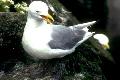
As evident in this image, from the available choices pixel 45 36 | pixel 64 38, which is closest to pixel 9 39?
pixel 45 36

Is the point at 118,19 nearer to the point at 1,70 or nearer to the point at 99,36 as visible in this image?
the point at 99,36

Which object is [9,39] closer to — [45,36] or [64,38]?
[45,36]

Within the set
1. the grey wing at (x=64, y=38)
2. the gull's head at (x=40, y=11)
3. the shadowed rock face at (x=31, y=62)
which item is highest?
the gull's head at (x=40, y=11)

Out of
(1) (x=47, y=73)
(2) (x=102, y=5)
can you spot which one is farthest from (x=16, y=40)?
(2) (x=102, y=5)

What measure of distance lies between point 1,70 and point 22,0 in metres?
1.49

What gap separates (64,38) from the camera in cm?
615

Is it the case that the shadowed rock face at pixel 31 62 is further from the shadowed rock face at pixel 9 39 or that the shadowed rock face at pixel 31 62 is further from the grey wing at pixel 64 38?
the grey wing at pixel 64 38

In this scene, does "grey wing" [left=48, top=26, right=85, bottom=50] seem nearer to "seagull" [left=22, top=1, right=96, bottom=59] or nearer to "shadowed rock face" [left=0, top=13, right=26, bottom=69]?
"seagull" [left=22, top=1, right=96, bottom=59]

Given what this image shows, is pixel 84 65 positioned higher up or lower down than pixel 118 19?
higher up

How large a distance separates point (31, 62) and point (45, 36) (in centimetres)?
38

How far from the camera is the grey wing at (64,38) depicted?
6.06m

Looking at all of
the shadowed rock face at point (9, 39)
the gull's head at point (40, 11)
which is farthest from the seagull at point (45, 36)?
the shadowed rock face at point (9, 39)

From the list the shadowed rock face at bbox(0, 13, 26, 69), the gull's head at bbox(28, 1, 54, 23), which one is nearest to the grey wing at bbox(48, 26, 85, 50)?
the gull's head at bbox(28, 1, 54, 23)

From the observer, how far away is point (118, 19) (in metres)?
11.4
